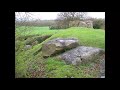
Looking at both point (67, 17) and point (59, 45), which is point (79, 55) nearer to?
point (59, 45)

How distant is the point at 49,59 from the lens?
6664 millimetres

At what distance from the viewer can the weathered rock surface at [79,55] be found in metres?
6.61

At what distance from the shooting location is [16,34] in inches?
262

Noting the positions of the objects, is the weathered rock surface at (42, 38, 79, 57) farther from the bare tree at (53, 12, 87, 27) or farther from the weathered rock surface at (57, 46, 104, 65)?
the bare tree at (53, 12, 87, 27)

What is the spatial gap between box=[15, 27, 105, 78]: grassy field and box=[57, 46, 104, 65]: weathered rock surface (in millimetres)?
82

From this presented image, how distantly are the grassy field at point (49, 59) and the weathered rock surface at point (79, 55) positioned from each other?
0.27 feet

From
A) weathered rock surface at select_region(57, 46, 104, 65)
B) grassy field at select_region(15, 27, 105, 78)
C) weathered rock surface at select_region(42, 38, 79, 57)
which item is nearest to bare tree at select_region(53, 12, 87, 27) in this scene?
grassy field at select_region(15, 27, 105, 78)

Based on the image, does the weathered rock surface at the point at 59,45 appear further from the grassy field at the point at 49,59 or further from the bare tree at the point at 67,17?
the bare tree at the point at 67,17

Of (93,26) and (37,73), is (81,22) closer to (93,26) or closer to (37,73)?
(93,26)

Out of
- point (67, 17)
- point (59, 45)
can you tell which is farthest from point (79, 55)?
point (67, 17)

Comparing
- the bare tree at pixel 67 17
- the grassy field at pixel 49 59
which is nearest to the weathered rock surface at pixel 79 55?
the grassy field at pixel 49 59
